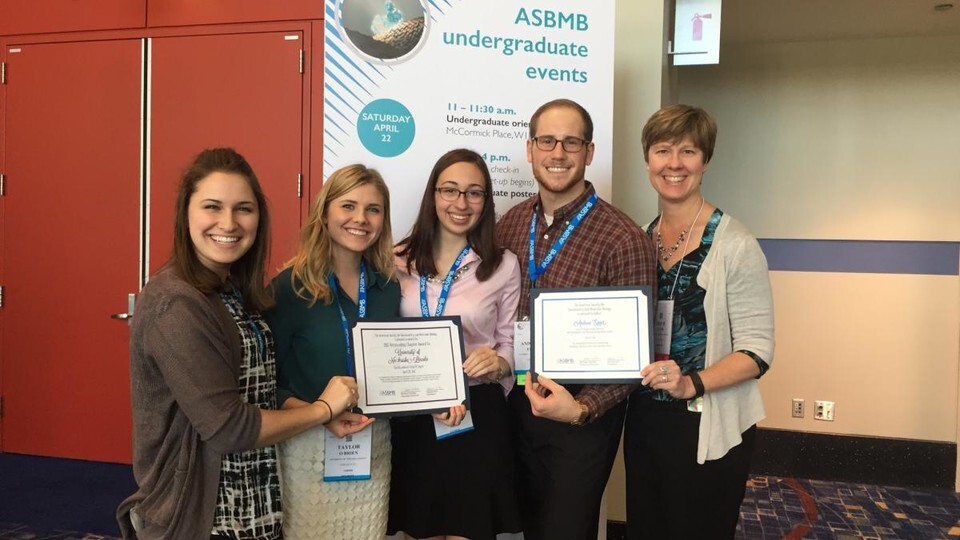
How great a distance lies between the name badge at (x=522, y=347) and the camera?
6.97ft

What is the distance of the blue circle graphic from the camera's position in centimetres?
297

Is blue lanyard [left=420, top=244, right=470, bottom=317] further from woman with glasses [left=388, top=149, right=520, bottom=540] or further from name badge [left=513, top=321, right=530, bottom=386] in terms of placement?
name badge [left=513, top=321, right=530, bottom=386]

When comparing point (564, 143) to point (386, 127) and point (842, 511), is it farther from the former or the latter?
point (842, 511)

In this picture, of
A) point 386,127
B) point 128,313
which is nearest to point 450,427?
point 386,127

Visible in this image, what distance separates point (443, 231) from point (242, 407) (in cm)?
94

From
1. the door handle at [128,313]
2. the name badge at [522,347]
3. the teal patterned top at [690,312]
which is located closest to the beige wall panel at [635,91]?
the teal patterned top at [690,312]

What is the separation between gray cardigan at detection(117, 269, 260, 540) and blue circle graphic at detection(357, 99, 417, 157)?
5.16 feet

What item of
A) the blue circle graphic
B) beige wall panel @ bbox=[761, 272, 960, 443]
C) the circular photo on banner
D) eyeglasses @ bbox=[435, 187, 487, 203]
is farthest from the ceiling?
eyeglasses @ bbox=[435, 187, 487, 203]

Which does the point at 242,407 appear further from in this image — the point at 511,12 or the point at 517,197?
the point at 511,12

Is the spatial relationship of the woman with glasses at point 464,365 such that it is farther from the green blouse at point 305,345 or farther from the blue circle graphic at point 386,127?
the blue circle graphic at point 386,127

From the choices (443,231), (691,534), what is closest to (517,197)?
(443,231)

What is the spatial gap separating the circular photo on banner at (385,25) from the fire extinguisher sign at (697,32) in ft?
4.49

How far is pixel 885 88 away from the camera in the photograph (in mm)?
4902

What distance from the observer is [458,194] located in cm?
212
